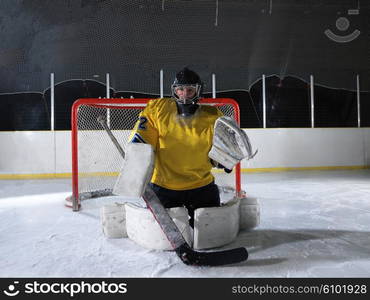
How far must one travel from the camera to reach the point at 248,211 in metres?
1.84

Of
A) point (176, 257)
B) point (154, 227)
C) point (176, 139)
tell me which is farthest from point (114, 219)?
point (176, 139)

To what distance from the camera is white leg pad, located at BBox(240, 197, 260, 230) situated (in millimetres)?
1836

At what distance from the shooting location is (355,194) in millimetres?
3141

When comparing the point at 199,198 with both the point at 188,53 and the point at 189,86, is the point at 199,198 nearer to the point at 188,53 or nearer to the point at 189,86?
the point at 189,86

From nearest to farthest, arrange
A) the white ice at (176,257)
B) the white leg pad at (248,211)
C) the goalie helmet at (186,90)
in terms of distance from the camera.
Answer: the white ice at (176,257) < the goalie helmet at (186,90) < the white leg pad at (248,211)

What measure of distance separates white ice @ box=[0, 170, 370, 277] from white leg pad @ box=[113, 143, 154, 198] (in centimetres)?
31

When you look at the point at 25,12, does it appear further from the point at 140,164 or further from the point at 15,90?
the point at 140,164

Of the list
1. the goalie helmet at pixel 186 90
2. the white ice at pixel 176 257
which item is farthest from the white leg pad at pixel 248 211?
the goalie helmet at pixel 186 90

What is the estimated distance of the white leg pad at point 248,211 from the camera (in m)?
1.84

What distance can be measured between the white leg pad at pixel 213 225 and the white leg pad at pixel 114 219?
418mm

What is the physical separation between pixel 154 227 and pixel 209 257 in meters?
0.31

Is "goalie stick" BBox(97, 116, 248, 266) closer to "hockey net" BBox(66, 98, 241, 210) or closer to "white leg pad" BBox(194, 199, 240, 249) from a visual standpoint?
"white leg pad" BBox(194, 199, 240, 249)

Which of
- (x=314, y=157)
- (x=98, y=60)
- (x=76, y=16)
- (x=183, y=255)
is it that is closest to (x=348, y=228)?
(x=183, y=255)

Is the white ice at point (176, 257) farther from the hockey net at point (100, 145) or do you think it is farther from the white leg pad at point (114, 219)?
the hockey net at point (100, 145)
